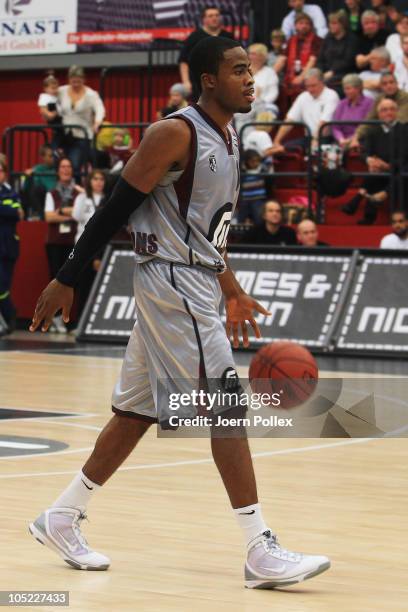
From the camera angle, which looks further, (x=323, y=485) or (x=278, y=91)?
(x=278, y=91)

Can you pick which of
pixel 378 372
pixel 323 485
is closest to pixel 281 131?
pixel 378 372

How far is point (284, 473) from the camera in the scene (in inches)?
334

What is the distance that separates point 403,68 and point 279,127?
6.40 ft

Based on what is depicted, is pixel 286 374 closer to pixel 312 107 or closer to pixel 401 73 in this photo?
pixel 401 73

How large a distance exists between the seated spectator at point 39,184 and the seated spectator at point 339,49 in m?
4.36

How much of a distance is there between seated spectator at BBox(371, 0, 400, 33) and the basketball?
1192cm

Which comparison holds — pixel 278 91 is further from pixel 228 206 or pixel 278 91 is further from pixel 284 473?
pixel 228 206

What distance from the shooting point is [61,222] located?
19984 millimetres

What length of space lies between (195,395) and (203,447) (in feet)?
13.4

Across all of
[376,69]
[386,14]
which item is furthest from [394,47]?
[386,14]

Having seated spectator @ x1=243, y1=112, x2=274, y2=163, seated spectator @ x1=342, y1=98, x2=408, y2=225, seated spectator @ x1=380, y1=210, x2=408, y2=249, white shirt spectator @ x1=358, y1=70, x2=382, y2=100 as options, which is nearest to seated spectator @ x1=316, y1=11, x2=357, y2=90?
white shirt spectator @ x1=358, y1=70, x2=382, y2=100

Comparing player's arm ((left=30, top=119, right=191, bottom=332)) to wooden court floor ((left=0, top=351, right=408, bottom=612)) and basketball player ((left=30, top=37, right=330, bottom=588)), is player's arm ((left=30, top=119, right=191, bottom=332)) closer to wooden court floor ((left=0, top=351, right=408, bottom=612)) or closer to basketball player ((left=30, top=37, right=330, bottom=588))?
basketball player ((left=30, top=37, right=330, bottom=588))

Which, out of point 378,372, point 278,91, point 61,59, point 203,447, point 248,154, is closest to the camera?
point 203,447

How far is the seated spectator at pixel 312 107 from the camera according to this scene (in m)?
19.0
